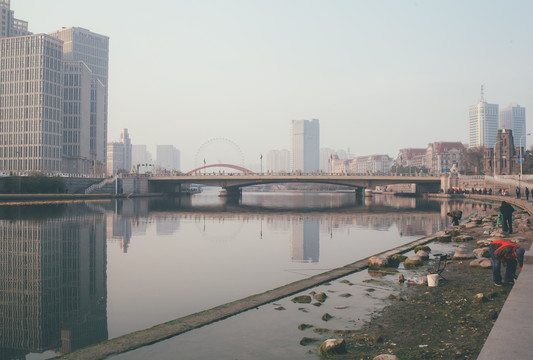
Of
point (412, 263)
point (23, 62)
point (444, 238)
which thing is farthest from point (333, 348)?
point (23, 62)

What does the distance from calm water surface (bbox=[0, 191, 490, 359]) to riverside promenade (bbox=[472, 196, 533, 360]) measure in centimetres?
623

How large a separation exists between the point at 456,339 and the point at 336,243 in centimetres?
2186

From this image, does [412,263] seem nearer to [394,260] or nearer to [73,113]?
[394,260]

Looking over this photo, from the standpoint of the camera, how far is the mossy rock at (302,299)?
1516 centimetres

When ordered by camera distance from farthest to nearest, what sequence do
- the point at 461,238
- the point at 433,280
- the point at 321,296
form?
1. the point at 461,238
2. the point at 433,280
3. the point at 321,296

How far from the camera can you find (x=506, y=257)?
50.3 ft

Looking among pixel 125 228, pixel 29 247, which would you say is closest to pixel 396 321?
pixel 29 247

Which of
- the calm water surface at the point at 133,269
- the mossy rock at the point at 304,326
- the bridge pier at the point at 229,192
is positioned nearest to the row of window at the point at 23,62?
the bridge pier at the point at 229,192

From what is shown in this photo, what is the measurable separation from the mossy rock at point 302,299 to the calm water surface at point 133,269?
6.77 ft

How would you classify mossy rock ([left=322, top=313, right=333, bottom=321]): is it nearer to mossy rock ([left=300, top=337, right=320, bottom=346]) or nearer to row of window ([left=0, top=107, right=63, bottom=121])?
mossy rock ([left=300, top=337, right=320, bottom=346])

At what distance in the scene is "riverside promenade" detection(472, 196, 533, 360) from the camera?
7797mm

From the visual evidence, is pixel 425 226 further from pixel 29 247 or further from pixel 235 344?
pixel 235 344

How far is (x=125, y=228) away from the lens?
42.9 metres

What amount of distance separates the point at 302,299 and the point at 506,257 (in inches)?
266
